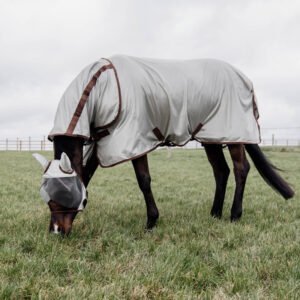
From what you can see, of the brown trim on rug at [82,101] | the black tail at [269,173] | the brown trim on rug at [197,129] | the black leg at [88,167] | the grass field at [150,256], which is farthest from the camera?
the black tail at [269,173]

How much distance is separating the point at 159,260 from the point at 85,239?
0.99 meters

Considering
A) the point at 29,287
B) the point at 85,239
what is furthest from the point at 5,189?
the point at 29,287

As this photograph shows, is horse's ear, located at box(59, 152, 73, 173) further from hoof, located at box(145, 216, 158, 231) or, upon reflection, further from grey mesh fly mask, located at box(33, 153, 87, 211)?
hoof, located at box(145, 216, 158, 231)

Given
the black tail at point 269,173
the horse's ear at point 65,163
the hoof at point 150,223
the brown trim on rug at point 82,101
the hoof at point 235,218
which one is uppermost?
the brown trim on rug at point 82,101

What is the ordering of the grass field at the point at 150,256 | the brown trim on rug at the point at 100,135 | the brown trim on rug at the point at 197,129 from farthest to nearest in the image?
the brown trim on rug at the point at 197,129, the brown trim on rug at the point at 100,135, the grass field at the point at 150,256

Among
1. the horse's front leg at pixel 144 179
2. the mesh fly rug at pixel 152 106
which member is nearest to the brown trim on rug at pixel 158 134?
the mesh fly rug at pixel 152 106

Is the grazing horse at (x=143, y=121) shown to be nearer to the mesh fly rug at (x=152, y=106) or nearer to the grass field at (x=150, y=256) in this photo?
the mesh fly rug at (x=152, y=106)

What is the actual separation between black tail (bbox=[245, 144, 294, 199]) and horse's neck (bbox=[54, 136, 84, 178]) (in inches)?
107

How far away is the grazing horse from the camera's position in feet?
9.86

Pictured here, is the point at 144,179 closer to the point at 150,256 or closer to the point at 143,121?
the point at 143,121

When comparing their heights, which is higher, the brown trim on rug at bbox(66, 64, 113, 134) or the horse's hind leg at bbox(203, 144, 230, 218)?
the brown trim on rug at bbox(66, 64, 113, 134)

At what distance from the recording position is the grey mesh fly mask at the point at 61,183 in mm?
2834

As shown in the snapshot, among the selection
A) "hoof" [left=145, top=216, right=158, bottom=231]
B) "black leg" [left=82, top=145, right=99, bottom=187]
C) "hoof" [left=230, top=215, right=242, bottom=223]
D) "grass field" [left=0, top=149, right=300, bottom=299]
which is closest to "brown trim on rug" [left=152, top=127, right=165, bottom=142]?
"black leg" [left=82, top=145, right=99, bottom=187]

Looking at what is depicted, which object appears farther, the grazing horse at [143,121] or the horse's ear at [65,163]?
the grazing horse at [143,121]
